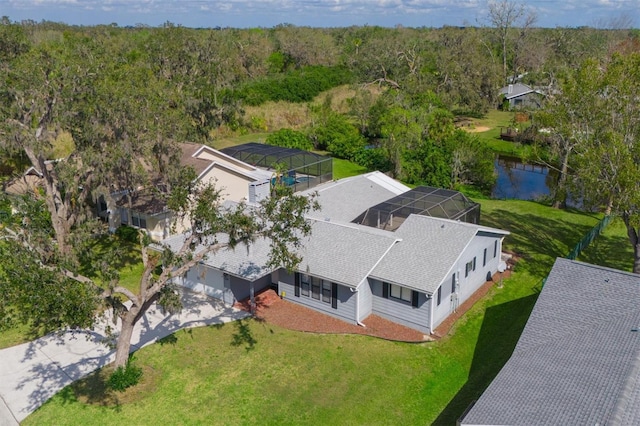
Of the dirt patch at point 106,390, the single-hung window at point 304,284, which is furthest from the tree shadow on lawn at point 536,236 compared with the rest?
the dirt patch at point 106,390

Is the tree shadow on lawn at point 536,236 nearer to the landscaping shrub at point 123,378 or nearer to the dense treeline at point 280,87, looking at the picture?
the dense treeline at point 280,87

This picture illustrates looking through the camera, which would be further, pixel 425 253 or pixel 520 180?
pixel 520 180

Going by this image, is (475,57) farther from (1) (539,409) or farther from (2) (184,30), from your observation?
(1) (539,409)

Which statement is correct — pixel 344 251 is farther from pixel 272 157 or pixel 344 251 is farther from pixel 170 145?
pixel 272 157

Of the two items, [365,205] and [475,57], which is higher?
[475,57]

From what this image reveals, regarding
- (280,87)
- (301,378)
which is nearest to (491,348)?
(301,378)

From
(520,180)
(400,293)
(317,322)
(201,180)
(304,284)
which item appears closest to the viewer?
(400,293)

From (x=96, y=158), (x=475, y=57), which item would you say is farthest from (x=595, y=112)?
(x=475, y=57)
